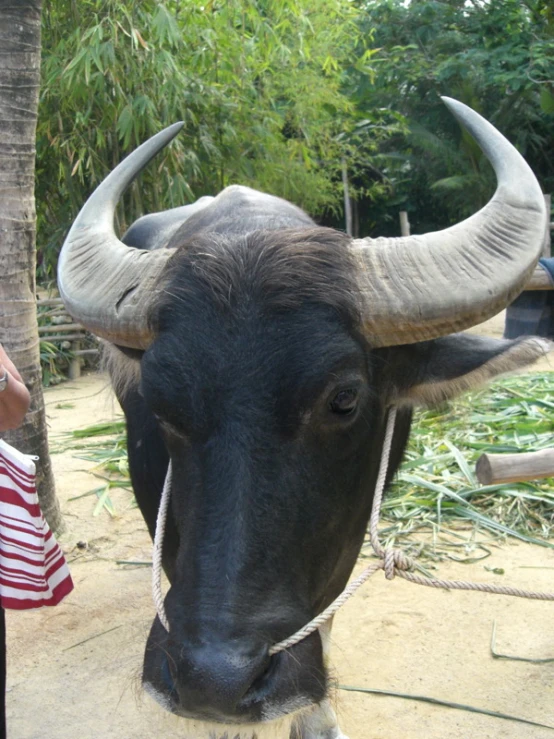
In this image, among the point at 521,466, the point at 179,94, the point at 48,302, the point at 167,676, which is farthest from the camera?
the point at 48,302

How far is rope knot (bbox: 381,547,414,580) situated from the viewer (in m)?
2.06

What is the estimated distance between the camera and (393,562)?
6.82 feet

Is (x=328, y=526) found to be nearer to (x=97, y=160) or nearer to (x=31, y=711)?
(x=31, y=711)

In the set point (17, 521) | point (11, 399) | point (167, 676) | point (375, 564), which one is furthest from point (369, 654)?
point (11, 399)

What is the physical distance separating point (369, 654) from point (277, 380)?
207 cm

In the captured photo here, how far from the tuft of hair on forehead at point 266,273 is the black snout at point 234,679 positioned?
2.48 ft

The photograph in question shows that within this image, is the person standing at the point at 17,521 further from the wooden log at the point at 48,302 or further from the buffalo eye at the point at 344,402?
the wooden log at the point at 48,302

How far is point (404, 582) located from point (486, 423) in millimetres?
1817

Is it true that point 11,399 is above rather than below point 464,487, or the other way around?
above

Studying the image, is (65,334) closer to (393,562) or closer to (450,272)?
(393,562)

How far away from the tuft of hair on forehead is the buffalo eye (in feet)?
0.58

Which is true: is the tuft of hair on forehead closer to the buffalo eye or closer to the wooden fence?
the buffalo eye

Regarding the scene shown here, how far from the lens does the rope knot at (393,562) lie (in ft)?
6.77

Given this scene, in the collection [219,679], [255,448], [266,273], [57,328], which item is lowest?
[57,328]
